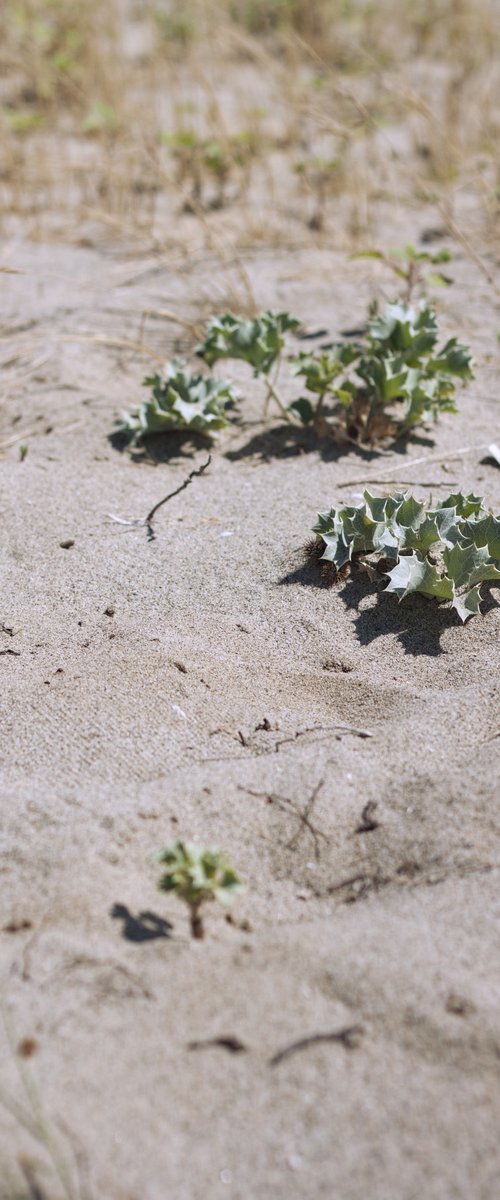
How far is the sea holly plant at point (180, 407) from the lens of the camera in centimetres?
304

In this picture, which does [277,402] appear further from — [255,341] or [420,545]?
[420,545]

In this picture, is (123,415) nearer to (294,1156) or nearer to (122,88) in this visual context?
(294,1156)

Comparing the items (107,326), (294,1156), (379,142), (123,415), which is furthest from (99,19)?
(294,1156)

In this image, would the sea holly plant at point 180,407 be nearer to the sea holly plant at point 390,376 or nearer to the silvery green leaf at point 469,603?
the sea holly plant at point 390,376

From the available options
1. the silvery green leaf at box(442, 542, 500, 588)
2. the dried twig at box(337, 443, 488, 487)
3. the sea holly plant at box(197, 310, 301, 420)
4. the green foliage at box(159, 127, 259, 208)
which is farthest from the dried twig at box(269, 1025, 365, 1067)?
the green foliage at box(159, 127, 259, 208)

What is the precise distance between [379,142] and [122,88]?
5.10 ft

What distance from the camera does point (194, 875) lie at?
1.58 m

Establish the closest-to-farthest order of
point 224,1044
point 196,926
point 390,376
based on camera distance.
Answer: point 224,1044
point 196,926
point 390,376

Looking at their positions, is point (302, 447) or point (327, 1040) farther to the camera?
point (302, 447)

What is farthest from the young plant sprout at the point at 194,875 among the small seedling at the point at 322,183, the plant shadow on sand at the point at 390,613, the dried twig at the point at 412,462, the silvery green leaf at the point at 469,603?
the small seedling at the point at 322,183

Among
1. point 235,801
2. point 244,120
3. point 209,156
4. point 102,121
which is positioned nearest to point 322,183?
point 209,156

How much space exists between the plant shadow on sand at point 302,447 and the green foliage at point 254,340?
0.21m

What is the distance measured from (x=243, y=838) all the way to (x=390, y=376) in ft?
5.24

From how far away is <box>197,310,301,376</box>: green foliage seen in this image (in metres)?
3.09
